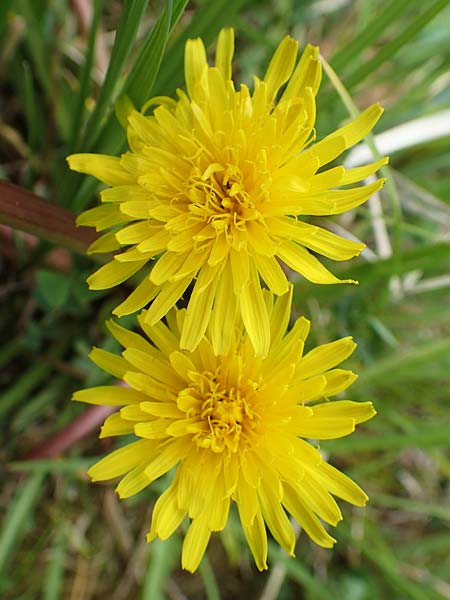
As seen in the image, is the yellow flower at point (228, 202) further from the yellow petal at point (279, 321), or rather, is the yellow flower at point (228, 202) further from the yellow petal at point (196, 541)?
the yellow petal at point (196, 541)

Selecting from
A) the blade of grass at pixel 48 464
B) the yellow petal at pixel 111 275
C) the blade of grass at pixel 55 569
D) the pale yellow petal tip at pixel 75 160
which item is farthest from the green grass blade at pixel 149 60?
the blade of grass at pixel 55 569

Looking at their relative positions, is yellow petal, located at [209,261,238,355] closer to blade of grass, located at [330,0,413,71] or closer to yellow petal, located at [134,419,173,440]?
yellow petal, located at [134,419,173,440]

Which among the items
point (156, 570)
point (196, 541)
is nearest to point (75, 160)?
point (196, 541)

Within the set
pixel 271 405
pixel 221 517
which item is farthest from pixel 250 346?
pixel 221 517

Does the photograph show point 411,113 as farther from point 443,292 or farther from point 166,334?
point 166,334

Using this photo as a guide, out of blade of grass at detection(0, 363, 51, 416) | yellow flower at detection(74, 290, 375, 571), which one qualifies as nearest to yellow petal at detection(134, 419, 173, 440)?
yellow flower at detection(74, 290, 375, 571)
